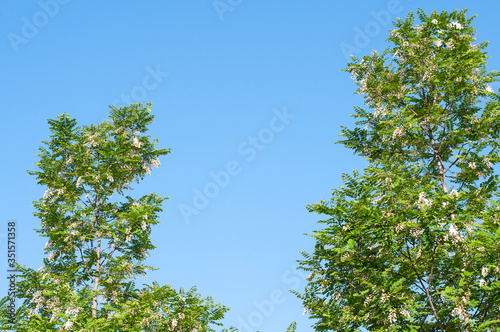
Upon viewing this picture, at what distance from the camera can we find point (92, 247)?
16047mm

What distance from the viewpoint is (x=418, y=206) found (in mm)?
11078

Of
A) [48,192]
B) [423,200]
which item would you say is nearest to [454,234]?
[423,200]

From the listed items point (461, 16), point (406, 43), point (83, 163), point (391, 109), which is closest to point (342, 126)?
point (391, 109)

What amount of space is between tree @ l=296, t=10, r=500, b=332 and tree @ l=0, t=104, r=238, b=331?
515 centimetres

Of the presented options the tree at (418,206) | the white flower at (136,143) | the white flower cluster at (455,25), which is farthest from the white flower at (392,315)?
the white flower at (136,143)

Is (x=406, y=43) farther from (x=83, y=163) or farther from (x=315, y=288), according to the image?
(x=83, y=163)

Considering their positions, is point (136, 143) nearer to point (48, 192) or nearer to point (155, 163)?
point (155, 163)

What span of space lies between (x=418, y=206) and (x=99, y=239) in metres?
11.9

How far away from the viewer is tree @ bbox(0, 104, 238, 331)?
13219mm

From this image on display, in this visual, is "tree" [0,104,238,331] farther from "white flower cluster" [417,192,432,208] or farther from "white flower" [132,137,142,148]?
"white flower cluster" [417,192,432,208]

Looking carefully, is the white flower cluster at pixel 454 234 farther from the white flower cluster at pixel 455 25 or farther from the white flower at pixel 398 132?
the white flower cluster at pixel 455 25

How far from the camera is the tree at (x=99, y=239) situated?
13219mm

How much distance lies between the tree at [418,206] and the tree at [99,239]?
515cm

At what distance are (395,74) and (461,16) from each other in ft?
11.1
